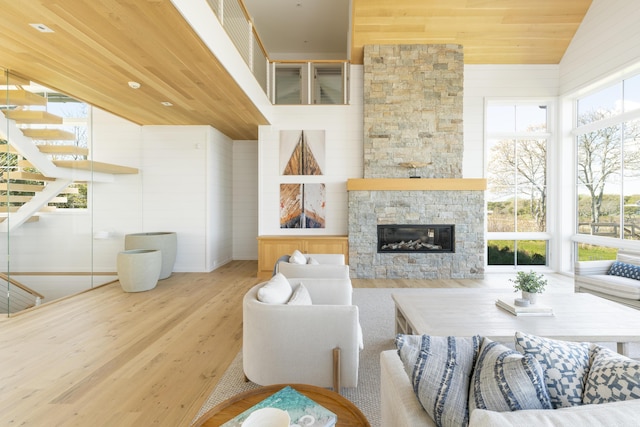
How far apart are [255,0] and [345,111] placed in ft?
9.38

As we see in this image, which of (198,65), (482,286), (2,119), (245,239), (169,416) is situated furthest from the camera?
(245,239)

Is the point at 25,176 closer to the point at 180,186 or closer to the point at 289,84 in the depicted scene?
the point at 180,186

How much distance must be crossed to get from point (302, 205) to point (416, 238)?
226 cm

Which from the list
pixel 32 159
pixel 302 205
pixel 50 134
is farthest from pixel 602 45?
pixel 32 159

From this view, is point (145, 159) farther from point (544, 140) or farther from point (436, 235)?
point (544, 140)

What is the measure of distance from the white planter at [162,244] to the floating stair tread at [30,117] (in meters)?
1.99

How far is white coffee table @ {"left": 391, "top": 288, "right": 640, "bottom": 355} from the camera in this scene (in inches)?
85.2

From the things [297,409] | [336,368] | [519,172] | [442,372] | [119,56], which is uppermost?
[119,56]

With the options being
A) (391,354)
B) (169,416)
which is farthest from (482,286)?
(169,416)

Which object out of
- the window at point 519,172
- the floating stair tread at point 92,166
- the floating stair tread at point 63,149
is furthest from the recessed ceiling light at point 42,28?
the window at point 519,172

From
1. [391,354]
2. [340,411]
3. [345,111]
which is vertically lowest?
[340,411]

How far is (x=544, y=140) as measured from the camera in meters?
6.12

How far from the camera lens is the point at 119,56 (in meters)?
3.09

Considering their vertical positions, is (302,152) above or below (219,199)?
above
